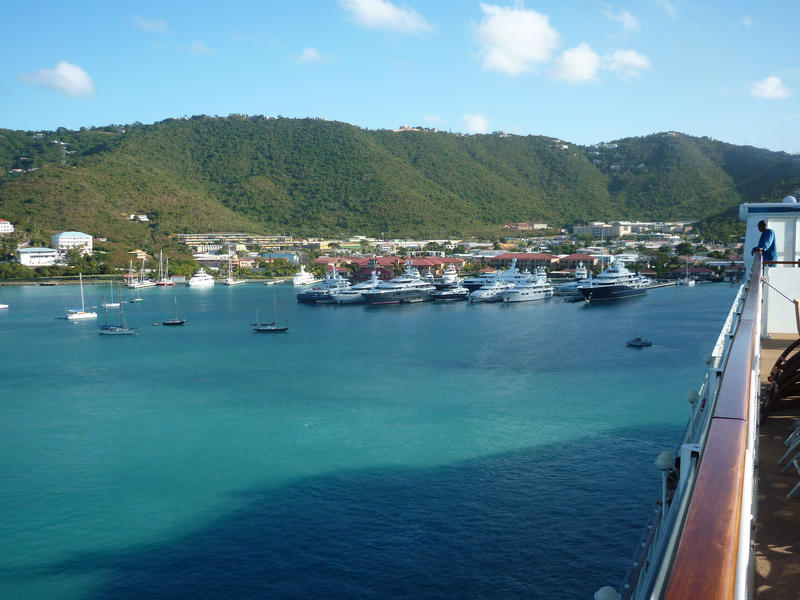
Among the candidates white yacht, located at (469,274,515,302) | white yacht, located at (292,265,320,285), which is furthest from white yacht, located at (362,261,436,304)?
white yacht, located at (292,265,320,285)

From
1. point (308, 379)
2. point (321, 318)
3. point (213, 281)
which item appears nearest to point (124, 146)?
point (213, 281)

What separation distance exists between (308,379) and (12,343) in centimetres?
1418

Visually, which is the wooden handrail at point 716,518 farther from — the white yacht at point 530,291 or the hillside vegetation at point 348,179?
the hillside vegetation at point 348,179

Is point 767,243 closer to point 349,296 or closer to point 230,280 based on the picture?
point 349,296

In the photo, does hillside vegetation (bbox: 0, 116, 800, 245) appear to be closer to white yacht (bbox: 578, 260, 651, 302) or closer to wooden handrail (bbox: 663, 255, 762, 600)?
white yacht (bbox: 578, 260, 651, 302)

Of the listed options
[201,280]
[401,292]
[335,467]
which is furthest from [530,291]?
[335,467]

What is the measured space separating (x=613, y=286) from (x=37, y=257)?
47409mm

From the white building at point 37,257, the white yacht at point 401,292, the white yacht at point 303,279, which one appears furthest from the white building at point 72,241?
the white yacht at point 401,292

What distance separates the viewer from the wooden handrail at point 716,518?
75 centimetres

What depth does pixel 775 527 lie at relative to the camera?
208cm

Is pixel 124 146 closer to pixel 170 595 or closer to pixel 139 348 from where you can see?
pixel 139 348

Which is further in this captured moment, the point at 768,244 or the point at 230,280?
the point at 230,280

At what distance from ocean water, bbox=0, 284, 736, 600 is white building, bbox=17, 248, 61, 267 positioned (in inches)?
1526

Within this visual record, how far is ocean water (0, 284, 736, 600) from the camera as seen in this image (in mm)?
6957
